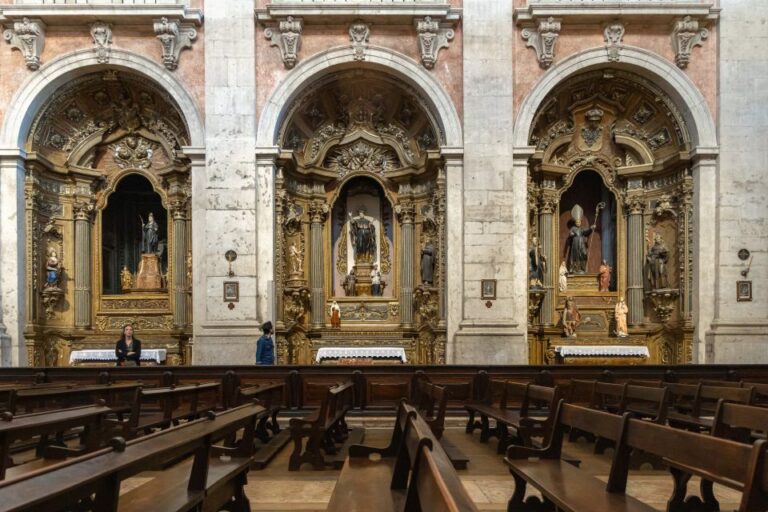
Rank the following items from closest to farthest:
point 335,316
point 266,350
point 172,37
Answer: point 266,350
point 172,37
point 335,316

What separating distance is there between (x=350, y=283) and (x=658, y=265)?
6.98 metres

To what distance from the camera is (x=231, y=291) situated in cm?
1229

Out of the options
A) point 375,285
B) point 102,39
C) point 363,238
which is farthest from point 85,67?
point 375,285

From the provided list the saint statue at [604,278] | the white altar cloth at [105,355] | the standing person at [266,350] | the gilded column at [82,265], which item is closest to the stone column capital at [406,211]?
the saint statue at [604,278]

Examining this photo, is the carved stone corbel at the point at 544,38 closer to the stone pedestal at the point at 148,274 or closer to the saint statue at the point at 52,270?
the stone pedestal at the point at 148,274

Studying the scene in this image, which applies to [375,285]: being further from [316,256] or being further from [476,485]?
[476,485]

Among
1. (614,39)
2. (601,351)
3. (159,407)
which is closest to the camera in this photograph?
(159,407)

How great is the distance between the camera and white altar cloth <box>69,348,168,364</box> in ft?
44.1

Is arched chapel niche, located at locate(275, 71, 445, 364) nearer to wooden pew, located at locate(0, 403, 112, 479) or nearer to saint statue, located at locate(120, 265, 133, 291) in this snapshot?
saint statue, located at locate(120, 265, 133, 291)

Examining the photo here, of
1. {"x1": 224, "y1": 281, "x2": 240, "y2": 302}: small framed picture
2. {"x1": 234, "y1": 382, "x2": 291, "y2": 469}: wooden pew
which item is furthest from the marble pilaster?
{"x1": 234, "y1": 382, "x2": 291, "y2": 469}: wooden pew

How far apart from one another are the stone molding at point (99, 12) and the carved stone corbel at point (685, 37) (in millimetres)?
9642

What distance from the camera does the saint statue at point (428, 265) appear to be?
14164 mm

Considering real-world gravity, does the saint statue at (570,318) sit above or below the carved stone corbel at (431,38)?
below

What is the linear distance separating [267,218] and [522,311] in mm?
5411
